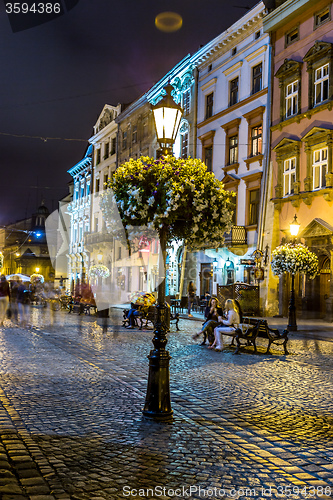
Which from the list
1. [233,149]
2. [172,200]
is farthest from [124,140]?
[172,200]

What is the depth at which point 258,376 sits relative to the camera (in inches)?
392

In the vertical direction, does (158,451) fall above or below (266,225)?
below

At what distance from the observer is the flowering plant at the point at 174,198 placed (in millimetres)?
7953

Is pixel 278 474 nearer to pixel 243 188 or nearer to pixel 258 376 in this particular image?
pixel 258 376

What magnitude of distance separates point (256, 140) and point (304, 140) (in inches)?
182

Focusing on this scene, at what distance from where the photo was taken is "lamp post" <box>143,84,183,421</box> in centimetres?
669

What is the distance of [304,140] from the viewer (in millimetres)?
24156

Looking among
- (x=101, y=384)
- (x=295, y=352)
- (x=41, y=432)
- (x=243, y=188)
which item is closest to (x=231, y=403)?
(x=101, y=384)

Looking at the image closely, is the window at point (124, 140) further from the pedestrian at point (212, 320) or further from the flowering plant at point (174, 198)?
the flowering plant at point (174, 198)

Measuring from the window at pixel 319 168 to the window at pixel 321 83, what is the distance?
226 cm

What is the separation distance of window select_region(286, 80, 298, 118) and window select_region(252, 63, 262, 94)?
2.74 m

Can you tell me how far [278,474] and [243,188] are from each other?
25.2 meters

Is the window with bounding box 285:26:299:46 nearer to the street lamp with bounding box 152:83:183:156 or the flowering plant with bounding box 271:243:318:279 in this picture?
the flowering plant with bounding box 271:243:318:279

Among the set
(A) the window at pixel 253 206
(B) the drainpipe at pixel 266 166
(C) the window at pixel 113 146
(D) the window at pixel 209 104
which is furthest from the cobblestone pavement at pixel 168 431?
(C) the window at pixel 113 146
